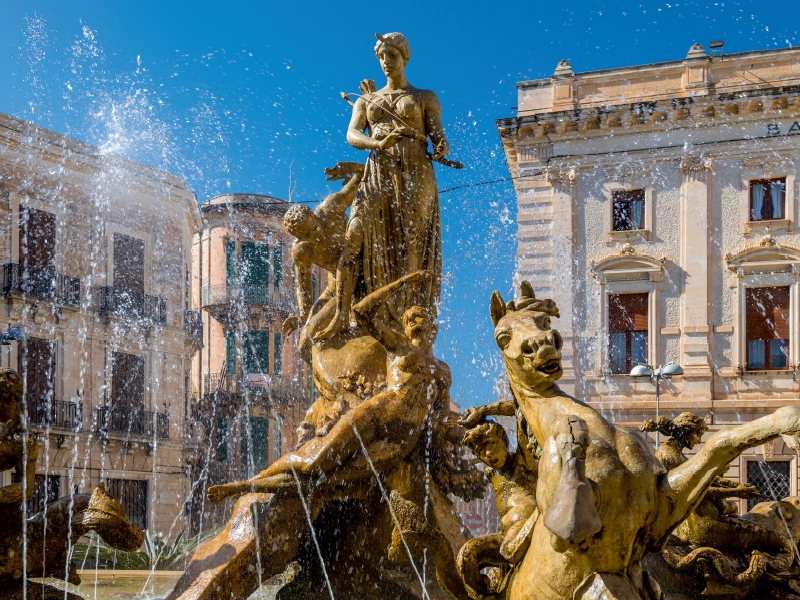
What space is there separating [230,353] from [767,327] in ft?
62.5

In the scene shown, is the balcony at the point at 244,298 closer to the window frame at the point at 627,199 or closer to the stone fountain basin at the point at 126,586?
the window frame at the point at 627,199

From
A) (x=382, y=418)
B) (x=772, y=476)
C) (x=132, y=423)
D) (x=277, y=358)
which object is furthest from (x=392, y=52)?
(x=277, y=358)

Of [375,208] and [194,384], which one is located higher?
[375,208]

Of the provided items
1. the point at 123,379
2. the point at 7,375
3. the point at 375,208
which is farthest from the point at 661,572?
the point at 123,379

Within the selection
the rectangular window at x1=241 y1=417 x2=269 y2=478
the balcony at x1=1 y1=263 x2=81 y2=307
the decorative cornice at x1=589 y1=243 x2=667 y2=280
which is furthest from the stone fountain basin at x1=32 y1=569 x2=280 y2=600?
the rectangular window at x1=241 y1=417 x2=269 y2=478

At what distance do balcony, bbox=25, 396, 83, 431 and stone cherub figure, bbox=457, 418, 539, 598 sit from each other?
70.5 ft

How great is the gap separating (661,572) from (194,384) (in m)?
31.6

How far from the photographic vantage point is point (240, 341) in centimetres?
3653

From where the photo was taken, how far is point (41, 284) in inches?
990

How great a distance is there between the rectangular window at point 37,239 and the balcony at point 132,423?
3.99 m

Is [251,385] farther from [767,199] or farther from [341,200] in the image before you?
[341,200]

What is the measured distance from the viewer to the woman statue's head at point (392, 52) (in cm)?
633

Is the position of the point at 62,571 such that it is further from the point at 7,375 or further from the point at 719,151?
the point at 719,151

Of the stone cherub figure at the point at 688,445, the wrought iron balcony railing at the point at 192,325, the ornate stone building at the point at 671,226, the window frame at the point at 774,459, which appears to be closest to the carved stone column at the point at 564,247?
the ornate stone building at the point at 671,226
